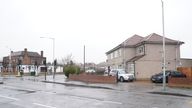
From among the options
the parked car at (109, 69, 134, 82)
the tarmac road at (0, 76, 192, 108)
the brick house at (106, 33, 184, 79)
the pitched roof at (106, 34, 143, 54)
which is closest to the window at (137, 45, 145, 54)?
the brick house at (106, 33, 184, 79)

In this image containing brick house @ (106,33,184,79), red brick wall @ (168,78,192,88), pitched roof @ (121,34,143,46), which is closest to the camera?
red brick wall @ (168,78,192,88)

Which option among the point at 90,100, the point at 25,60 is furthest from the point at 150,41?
the point at 25,60

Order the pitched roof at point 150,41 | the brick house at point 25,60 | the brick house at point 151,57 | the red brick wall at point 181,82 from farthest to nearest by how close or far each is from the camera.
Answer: the brick house at point 25,60, the pitched roof at point 150,41, the brick house at point 151,57, the red brick wall at point 181,82

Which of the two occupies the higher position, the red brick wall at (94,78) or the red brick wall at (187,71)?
the red brick wall at (187,71)

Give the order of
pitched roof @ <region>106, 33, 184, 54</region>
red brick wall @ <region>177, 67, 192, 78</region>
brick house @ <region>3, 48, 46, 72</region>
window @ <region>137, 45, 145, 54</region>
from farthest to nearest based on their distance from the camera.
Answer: brick house @ <region>3, 48, 46, 72</region> < window @ <region>137, 45, 145, 54</region> < pitched roof @ <region>106, 33, 184, 54</region> < red brick wall @ <region>177, 67, 192, 78</region>

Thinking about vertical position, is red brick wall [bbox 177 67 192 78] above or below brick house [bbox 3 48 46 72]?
below

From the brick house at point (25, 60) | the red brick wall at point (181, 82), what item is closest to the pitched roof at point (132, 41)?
the red brick wall at point (181, 82)

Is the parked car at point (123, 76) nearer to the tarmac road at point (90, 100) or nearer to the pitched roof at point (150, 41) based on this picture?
the pitched roof at point (150, 41)

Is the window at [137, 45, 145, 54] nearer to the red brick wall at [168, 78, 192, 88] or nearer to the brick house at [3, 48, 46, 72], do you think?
the red brick wall at [168, 78, 192, 88]

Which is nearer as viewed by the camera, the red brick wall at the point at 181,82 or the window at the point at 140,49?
the red brick wall at the point at 181,82

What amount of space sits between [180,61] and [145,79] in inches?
280

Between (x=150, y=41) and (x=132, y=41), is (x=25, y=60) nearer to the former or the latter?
(x=132, y=41)

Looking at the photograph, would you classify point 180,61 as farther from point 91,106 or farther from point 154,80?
point 91,106

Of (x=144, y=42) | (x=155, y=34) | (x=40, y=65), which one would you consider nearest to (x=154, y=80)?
(x=144, y=42)
